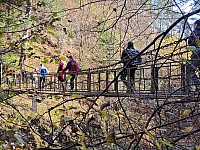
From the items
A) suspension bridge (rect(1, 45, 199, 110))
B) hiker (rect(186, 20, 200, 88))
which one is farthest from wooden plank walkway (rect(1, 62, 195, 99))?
hiker (rect(186, 20, 200, 88))

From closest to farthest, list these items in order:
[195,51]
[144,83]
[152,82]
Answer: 1. [195,51]
2. [152,82]
3. [144,83]

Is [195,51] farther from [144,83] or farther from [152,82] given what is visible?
[144,83]

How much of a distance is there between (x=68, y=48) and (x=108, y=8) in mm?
16429

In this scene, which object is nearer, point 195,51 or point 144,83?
point 195,51

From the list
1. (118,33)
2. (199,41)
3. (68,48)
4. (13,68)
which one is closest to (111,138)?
(199,41)

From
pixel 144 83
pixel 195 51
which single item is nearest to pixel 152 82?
pixel 195 51

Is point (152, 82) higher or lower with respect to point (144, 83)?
higher

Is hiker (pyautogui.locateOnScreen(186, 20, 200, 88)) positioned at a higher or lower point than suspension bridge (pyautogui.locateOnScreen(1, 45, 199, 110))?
higher

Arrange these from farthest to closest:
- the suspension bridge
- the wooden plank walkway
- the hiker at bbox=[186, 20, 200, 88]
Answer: the wooden plank walkway < the suspension bridge < the hiker at bbox=[186, 20, 200, 88]

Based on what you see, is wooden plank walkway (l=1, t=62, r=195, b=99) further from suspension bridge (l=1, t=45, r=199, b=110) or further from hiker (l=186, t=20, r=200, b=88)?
hiker (l=186, t=20, r=200, b=88)

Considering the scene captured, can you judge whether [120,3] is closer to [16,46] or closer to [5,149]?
[16,46]

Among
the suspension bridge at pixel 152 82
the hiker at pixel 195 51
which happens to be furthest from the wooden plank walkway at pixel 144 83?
the hiker at pixel 195 51

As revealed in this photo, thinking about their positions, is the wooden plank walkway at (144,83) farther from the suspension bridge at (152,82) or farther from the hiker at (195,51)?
the hiker at (195,51)

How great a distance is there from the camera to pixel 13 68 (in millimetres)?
3543
